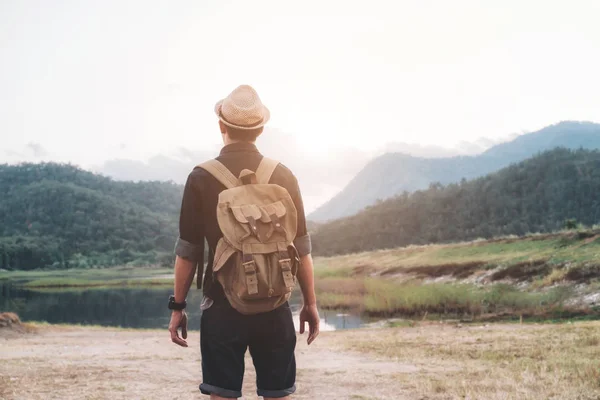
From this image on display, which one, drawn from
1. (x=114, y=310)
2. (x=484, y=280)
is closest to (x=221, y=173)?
(x=484, y=280)

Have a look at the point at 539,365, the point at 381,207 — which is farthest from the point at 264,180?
the point at 381,207

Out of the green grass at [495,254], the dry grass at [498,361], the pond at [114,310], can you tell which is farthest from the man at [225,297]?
the green grass at [495,254]

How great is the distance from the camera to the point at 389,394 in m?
8.00

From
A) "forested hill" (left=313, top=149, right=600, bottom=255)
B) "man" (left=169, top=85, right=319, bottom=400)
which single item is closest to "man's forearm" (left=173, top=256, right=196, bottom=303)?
"man" (left=169, top=85, right=319, bottom=400)

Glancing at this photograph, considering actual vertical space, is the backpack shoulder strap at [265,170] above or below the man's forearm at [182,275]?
above

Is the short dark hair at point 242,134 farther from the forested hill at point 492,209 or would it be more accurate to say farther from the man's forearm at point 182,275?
the forested hill at point 492,209

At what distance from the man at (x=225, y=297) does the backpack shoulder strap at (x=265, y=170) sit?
0.11ft

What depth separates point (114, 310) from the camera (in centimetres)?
4244

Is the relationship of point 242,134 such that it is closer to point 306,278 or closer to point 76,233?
point 306,278

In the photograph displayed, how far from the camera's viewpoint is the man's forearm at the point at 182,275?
3707 millimetres

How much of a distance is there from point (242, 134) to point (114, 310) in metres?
41.7

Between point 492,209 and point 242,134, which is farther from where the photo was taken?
point 492,209

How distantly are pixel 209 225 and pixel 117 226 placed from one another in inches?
7362

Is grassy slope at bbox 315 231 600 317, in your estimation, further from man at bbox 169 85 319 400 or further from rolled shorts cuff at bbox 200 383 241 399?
rolled shorts cuff at bbox 200 383 241 399
